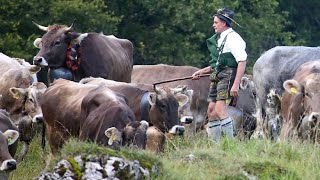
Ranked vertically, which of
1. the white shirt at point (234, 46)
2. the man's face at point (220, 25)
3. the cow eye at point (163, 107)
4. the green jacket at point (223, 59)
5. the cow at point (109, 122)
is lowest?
the cow eye at point (163, 107)

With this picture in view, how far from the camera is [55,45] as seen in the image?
1894cm

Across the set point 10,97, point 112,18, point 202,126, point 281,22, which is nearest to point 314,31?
point 281,22

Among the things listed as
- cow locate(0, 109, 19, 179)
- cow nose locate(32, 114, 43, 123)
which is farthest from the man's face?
cow nose locate(32, 114, 43, 123)

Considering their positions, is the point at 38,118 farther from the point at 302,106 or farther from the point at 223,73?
the point at 302,106

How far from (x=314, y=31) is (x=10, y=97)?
23.8m

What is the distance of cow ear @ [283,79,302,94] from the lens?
16.6 m

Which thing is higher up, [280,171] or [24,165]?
[280,171]

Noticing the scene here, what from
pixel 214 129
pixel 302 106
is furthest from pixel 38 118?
pixel 302 106

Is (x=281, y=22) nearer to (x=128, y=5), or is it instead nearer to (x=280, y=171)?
(x=128, y=5)

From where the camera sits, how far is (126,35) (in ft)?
107

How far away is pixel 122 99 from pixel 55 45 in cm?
480

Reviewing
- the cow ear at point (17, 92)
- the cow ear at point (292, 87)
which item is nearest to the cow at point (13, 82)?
the cow ear at point (17, 92)

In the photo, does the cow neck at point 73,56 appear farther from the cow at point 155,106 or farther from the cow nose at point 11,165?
the cow nose at point 11,165

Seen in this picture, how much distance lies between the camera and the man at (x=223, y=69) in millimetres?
14711
